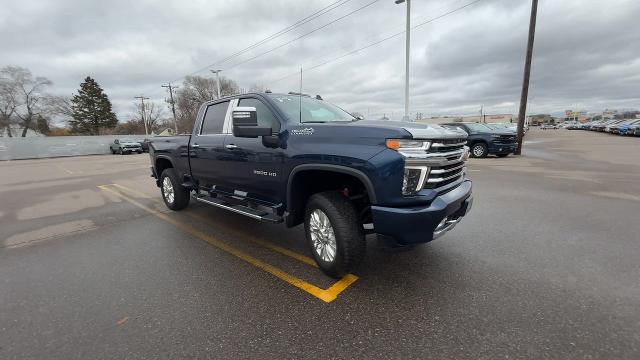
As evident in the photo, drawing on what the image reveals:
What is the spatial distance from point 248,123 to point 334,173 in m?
1.07

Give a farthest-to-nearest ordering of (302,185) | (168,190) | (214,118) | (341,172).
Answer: (168,190) < (214,118) < (302,185) < (341,172)

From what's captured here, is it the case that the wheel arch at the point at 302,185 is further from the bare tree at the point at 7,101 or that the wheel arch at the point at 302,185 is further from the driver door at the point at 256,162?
the bare tree at the point at 7,101

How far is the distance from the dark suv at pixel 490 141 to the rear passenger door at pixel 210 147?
11721 millimetres

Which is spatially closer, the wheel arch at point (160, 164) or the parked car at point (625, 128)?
the wheel arch at point (160, 164)

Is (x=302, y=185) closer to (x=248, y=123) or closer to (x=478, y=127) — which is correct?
(x=248, y=123)

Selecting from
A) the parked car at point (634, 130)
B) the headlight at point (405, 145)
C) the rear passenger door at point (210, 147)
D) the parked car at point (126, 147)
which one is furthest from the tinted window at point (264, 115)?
the parked car at point (634, 130)

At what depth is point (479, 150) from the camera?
48.9 feet

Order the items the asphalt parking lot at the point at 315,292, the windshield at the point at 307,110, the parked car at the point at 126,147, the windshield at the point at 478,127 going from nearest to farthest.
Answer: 1. the asphalt parking lot at the point at 315,292
2. the windshield at the point at 307,110
3. the windshield at the point at 478,127
4. the parked car at the point at 126,147

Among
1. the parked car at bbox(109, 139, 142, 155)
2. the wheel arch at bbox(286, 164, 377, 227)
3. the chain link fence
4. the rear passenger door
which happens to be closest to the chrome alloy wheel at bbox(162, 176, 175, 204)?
the rear passenger door

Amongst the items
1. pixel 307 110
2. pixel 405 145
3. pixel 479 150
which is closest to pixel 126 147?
pixel 479 150

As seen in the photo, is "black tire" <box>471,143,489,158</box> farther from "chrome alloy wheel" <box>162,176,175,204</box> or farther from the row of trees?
the row of trees

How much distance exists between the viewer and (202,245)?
4402mm

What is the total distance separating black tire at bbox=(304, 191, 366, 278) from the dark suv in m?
12.4

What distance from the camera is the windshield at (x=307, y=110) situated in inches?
149
